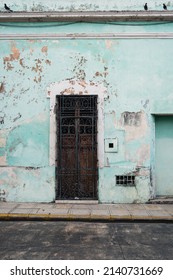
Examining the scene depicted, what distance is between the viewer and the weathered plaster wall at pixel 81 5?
825 centimetres

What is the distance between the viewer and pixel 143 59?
823 cm

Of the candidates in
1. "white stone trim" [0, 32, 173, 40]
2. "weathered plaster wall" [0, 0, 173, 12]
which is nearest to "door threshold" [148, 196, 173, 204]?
"white stone trim" [0, 32, 173, 40]

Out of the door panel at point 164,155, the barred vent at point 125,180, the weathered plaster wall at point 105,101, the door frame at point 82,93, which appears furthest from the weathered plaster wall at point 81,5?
the barred vent at point 125,180

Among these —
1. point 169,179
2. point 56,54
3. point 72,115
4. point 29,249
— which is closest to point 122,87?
point 72,115

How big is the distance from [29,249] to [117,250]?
1532mm

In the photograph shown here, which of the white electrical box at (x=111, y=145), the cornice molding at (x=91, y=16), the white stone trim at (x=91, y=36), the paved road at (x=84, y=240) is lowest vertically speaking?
the paved road at (x=84, y=240)

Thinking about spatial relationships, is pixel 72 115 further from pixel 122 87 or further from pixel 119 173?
pixel 119 173

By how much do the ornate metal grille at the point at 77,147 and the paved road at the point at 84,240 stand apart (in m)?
1.74

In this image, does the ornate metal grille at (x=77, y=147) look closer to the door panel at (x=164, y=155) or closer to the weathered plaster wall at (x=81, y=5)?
the door panel at (x=164, y=155)

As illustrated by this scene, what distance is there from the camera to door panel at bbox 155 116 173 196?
8.48m

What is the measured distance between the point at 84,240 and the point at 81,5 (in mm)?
6665

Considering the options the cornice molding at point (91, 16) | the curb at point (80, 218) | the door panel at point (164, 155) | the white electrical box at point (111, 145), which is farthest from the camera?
the door panel at point (164, 155)

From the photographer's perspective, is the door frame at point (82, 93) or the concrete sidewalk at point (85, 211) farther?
the door frame at point (82, 93)

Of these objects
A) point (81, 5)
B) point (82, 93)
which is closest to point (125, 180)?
point (82, 93)
